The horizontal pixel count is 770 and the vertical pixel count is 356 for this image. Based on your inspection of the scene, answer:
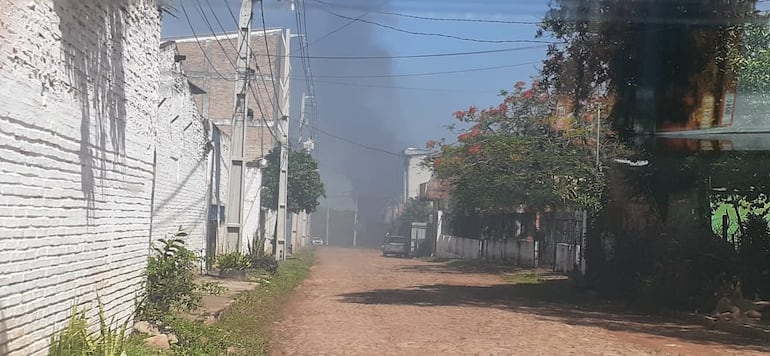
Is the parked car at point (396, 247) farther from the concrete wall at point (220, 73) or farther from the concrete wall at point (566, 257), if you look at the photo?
the concrete wall at point (566, 257)

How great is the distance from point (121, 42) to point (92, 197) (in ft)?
6.53

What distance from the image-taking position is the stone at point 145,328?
426 inches

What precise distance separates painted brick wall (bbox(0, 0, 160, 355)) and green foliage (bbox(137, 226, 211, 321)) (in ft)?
2.27

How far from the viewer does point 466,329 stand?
1388cm

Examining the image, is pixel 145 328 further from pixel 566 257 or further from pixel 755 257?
pixel 566 257

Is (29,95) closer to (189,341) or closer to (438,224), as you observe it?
(189,341)

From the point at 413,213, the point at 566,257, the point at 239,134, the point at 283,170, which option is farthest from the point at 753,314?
the point at 413,213

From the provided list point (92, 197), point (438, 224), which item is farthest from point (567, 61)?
point (438, 224)

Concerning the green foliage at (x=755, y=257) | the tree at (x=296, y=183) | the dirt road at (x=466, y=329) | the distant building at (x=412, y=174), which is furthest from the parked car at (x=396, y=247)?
the green foliage at (x=755, y=257)

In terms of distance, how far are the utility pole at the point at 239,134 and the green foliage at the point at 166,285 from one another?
10810 mm

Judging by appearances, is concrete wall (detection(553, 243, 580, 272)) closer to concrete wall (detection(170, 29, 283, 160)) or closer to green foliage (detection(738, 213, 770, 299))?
green foliage (detection(738, 213, 770, 299))

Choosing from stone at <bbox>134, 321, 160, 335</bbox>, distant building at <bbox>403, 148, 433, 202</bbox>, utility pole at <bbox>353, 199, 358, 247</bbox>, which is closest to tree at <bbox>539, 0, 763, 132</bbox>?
stone at <bbox>134, 321, 160, 335</bbox>

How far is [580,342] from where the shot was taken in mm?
12438

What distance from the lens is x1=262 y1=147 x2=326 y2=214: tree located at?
4581 centimetres
